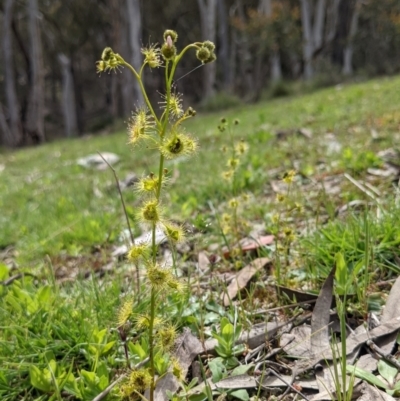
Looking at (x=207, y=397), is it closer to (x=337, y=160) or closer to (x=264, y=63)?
(x=337, y=160)

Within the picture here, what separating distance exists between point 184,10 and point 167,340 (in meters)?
29.6

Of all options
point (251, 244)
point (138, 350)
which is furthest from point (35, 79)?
point (138, 350)

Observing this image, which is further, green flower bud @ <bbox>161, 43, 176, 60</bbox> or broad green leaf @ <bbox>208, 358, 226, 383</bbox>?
broad green leaf @ <bbox>208, 358, 226, 383</bbox>

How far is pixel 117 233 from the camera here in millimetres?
2980

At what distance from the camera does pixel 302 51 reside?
23453 millimetres

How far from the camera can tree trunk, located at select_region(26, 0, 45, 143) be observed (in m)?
16.8

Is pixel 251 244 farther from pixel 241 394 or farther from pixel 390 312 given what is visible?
pixel 241 394

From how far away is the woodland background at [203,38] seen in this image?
17.9 metres

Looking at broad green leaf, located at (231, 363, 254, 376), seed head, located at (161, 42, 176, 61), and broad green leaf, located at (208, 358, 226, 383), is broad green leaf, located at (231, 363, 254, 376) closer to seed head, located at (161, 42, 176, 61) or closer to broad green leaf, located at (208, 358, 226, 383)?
broad green leaf, located at (208, 358, 226, 383)

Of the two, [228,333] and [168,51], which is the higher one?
[168,51]

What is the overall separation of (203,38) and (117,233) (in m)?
19.9

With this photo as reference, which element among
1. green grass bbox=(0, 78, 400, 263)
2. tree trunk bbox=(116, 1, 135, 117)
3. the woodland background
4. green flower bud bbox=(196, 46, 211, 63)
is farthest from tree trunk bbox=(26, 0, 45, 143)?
green flower bud bbox=(196, 46, 211, 63)

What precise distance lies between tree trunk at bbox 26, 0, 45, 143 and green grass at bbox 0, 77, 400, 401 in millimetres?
12321

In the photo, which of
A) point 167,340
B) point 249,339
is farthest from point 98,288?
point 167,340
